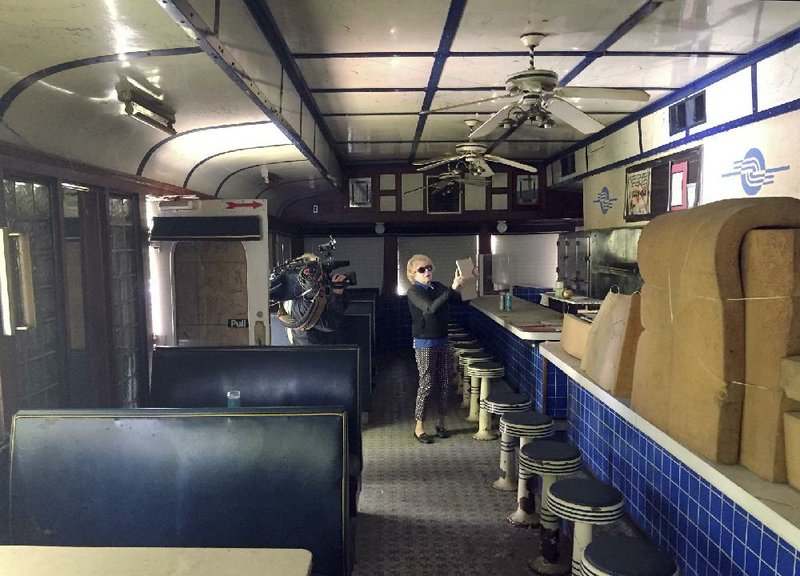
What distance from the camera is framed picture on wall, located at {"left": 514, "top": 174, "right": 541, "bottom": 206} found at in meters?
10.8

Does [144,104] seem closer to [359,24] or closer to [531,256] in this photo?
[359,24]

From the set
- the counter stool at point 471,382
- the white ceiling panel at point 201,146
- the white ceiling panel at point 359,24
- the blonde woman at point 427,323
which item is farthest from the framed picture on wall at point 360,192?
the white ceiling panel at point 359,24

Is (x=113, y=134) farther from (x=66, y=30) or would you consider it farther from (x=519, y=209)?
(x=519, y=209)

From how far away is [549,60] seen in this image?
500cm

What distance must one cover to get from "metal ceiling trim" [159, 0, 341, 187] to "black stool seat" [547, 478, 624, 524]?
2.61 m

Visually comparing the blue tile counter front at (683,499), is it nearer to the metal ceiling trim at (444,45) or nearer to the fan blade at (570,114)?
the fan blade at (570,114)

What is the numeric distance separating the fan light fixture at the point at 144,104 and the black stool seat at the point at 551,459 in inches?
119

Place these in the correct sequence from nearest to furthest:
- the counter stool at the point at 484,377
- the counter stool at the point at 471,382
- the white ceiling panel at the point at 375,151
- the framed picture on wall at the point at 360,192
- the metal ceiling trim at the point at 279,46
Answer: the metal ceiling trim at the point at 279,46 < the counter stool at the point at 484,377 < the counter stool at the point at 471,382 < the white ceiling panel at the point at 375,151 < the framed picture on wall at the point at 360,192

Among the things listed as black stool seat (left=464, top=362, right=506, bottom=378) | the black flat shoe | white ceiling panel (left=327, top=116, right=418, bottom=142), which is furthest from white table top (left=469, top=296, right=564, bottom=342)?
white ceiling panel (left=327, top=116, right=418, bottom=142)

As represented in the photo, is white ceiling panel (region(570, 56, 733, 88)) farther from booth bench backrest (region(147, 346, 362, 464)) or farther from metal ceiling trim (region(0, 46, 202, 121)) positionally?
metal ceiling trim (region(0, 46, 202, 121))

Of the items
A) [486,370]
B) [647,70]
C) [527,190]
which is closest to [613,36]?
[647,70]

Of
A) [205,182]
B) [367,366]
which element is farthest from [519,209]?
[205,182]

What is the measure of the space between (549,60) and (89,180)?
3755 millimetres

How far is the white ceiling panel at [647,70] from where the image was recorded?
5023mm
